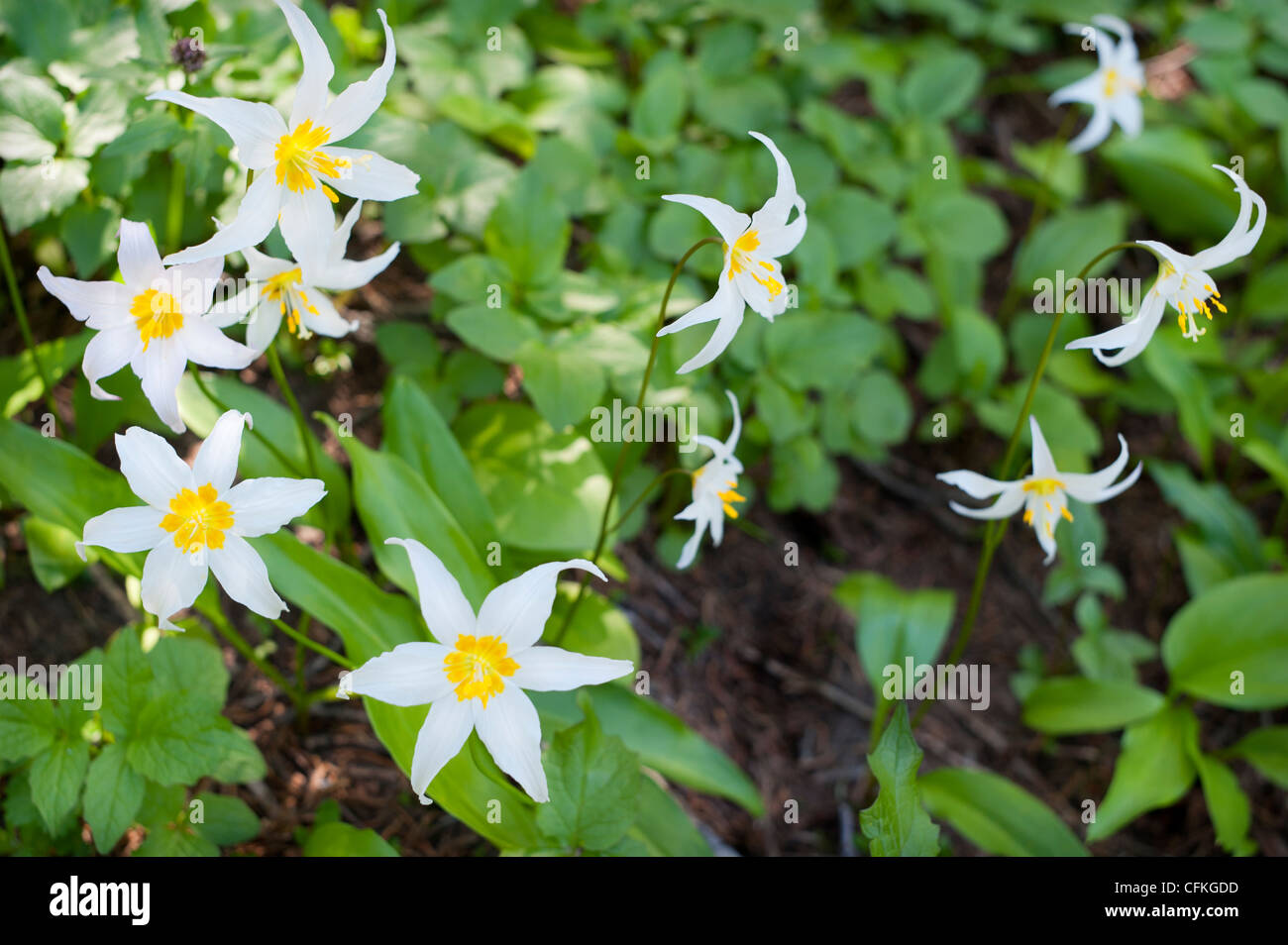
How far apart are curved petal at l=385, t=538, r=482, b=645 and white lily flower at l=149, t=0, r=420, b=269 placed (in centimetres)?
55

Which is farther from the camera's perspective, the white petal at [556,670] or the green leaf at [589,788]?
the green leaf at [589,788]

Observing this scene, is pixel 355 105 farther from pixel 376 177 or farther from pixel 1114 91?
pixel 1114 91

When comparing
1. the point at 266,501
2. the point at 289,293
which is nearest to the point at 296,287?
the point at 289,293

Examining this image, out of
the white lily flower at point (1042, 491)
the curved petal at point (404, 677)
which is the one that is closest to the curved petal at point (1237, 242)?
the white lily flower at point (1042, 491)

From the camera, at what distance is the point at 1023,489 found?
2.05 m

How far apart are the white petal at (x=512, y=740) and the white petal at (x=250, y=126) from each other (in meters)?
0.96

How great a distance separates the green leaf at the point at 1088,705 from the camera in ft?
8.57

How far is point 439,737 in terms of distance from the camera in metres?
1.65

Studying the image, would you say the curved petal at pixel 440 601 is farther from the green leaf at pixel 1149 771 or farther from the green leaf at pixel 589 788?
the green leaf at pixel 1149 771

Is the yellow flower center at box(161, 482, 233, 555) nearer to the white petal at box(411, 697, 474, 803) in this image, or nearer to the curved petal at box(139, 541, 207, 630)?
the curved petal at box(139, 541, 207, 630)

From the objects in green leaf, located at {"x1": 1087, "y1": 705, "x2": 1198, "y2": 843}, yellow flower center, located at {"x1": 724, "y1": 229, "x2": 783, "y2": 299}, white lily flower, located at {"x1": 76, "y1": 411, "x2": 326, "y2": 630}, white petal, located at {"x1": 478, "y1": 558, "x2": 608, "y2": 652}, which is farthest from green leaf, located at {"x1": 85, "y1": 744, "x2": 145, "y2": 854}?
green leaf, located at {"x1": 1087, "y1": 705, "x2": 1198, "y2": 843}

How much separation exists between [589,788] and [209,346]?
1061mm

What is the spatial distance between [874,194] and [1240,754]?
7.11ft
